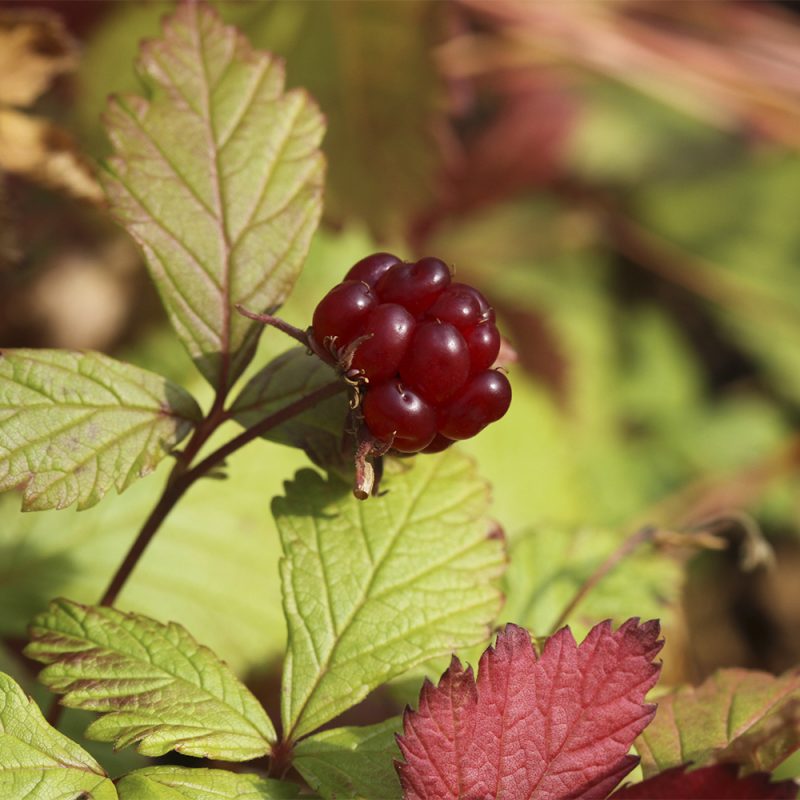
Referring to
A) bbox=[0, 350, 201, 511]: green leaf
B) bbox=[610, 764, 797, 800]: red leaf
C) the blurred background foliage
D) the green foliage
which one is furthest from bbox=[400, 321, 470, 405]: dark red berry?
the green foliage

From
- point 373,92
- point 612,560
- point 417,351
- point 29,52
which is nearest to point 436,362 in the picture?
point 417,351

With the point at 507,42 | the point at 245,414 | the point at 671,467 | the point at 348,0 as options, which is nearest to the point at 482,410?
the point at 245,414

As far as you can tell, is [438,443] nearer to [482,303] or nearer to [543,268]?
[482,303]

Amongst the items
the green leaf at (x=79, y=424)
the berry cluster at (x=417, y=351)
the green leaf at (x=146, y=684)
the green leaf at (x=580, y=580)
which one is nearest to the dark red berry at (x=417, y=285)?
the berry cluster at (x=417, y=351)

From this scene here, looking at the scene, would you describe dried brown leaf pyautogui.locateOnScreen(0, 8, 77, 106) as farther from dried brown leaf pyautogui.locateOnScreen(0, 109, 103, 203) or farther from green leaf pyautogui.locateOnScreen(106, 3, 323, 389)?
green leaf pyautogui.locateOnScreen(106, 3, 323, 389)

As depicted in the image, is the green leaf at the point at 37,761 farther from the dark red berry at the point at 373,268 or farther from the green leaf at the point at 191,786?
the dark red berry at the point at 373,268

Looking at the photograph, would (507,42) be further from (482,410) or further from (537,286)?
(482,410)

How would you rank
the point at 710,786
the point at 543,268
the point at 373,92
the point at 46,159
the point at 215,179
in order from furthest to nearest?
the point at 543,268
the point at 373,92
the point at 46,159
the point at 215,179
the point at 710,786
